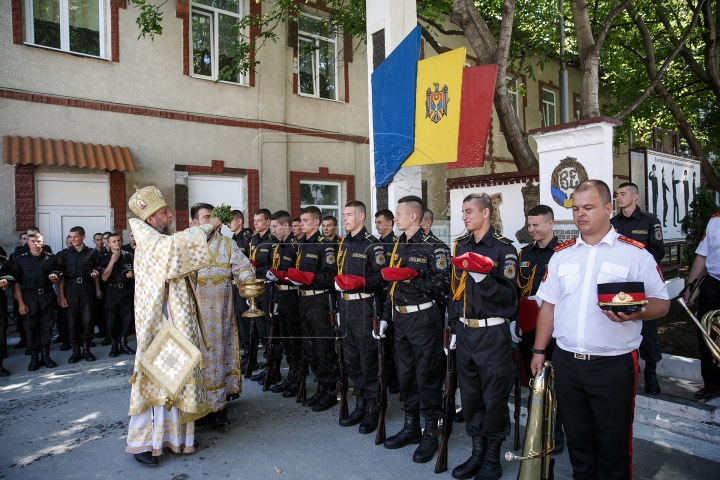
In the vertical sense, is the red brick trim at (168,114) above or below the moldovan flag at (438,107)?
above

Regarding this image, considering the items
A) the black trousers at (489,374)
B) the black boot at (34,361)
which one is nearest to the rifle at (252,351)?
the black boot at (34,361)

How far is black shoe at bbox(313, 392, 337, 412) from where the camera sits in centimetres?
530

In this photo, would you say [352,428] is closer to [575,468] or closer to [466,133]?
[575,468]

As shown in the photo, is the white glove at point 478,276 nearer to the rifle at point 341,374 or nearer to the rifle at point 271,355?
→ the rifle at point 341,374

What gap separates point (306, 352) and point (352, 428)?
1.08 meters

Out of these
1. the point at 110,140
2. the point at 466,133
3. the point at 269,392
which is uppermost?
the point at 110,140

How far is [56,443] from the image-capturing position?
4578 millimetres

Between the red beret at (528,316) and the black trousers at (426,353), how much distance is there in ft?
2.26

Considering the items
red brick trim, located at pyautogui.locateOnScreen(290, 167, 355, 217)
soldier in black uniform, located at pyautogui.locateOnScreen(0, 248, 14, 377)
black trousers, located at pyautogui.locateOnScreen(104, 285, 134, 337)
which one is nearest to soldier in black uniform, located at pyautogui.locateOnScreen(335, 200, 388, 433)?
black trousers, located at pyautogui.locateOnScreen(104, 285, 134, 337)

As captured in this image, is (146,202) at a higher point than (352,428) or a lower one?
higher

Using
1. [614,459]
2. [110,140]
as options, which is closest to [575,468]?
[614,459]

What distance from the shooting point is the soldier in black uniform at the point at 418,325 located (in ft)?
13.9

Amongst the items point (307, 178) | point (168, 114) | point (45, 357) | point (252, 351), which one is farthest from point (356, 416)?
point (307, 178)

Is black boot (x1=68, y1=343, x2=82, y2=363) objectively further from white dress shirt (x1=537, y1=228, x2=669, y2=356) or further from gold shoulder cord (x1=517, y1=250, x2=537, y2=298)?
white dress shirt (x1=537, y1=228, x2=669, y2=356)
